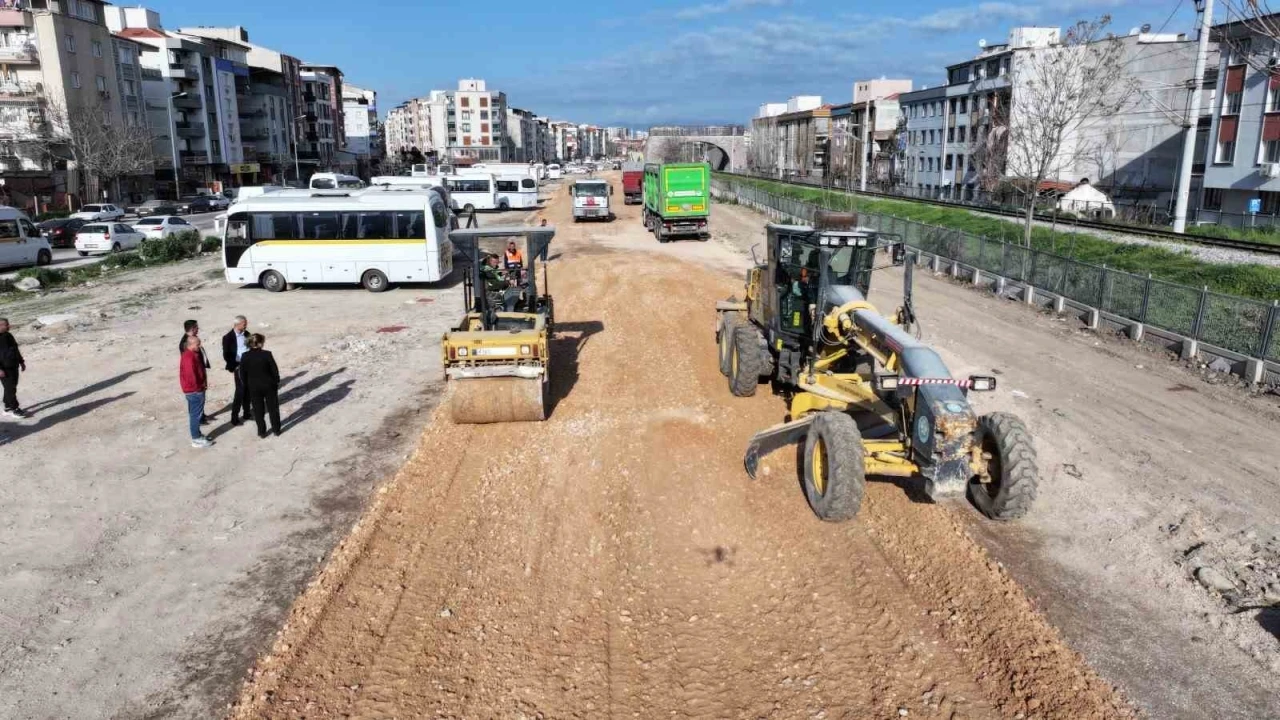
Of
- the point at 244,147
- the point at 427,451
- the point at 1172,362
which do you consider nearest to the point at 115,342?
the point at 427,451

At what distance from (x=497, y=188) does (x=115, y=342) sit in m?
37.1

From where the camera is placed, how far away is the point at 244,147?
287ft

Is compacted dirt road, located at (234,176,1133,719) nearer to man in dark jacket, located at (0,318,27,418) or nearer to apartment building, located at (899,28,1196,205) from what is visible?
man in dark jacket, located at (0,318,27,418)

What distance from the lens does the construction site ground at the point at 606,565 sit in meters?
6.21

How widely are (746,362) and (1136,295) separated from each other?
1025 cm

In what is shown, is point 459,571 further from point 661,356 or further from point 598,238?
point 598,238

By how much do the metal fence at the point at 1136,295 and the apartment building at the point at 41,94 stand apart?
184 ft

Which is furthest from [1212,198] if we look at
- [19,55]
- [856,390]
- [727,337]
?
[19,55]

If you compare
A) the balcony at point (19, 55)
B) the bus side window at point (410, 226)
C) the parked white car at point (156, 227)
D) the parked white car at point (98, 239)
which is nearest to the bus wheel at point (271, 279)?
the bus side window at point (410, 226)

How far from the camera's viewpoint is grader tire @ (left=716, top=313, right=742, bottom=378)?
44.4 feet

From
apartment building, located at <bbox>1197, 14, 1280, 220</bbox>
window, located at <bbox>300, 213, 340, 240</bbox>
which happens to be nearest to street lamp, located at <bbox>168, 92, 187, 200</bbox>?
window, located at <bbox>300, 213, 340, 240</bbox>

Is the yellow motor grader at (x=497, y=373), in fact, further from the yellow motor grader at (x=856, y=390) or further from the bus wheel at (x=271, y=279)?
Result: the bus wheel at (x=271, y=279)

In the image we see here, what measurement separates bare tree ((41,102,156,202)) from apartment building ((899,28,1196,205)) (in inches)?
2176

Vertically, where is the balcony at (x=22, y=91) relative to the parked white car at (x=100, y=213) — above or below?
above
